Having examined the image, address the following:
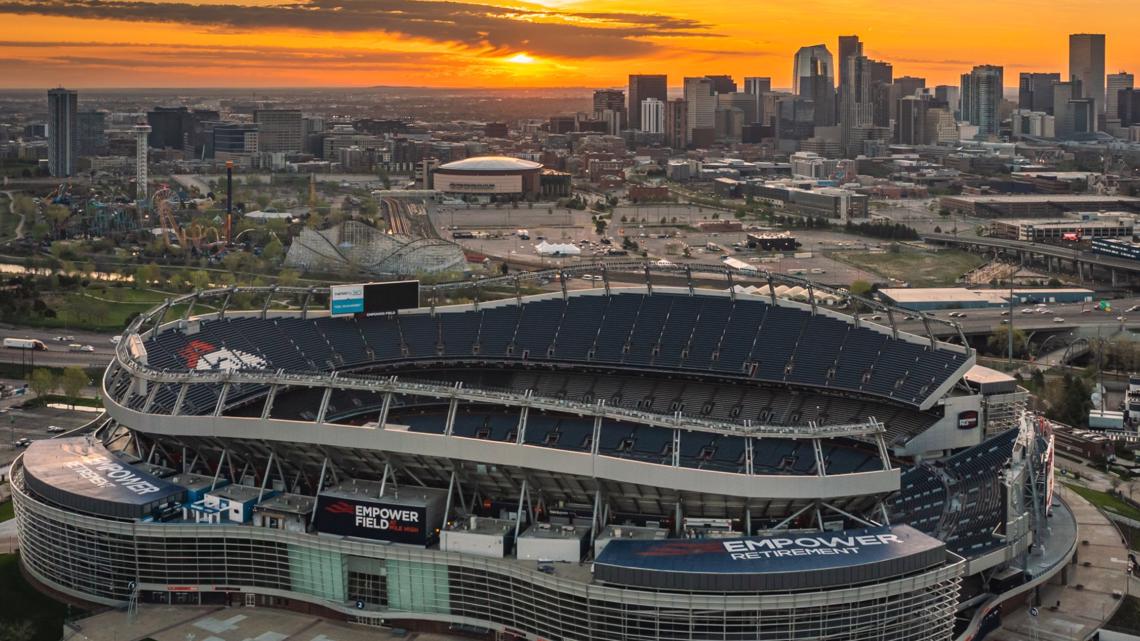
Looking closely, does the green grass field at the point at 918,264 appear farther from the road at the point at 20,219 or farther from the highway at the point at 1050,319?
the road at the point at 20,219

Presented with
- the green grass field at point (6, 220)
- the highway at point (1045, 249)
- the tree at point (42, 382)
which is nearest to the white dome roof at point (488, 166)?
the green grass field at point (6, 220)

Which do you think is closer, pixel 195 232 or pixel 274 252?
pixel 274 252

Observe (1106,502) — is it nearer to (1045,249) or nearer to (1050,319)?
(1050,319)

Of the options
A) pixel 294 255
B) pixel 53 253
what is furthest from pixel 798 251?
pixel 53 253

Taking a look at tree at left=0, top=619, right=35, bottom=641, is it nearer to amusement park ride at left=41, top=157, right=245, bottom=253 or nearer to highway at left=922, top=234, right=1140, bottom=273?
amusement park ride at left=41, top=157, right=245, bottom=253

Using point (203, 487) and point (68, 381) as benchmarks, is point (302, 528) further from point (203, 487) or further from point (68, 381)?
point (68, 381)

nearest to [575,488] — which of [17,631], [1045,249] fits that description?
[17,631]
